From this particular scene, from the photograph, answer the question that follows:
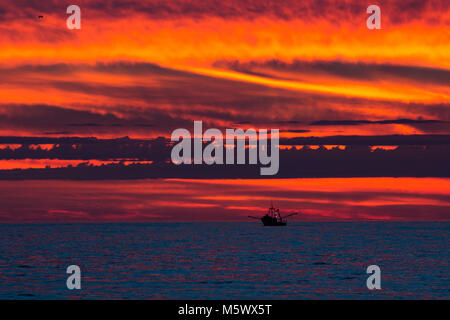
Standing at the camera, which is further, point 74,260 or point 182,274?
point 74,260

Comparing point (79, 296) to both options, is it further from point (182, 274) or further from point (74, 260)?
point (74, 260)

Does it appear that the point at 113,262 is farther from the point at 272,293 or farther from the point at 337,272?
the point at 272,293

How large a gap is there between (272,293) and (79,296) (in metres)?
17.3

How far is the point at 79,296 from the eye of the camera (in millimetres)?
59969

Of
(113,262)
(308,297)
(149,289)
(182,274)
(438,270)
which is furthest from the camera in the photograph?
(113,262)

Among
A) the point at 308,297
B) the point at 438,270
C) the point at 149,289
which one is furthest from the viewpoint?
the point at 438,270

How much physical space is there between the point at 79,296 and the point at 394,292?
28.7 metres
